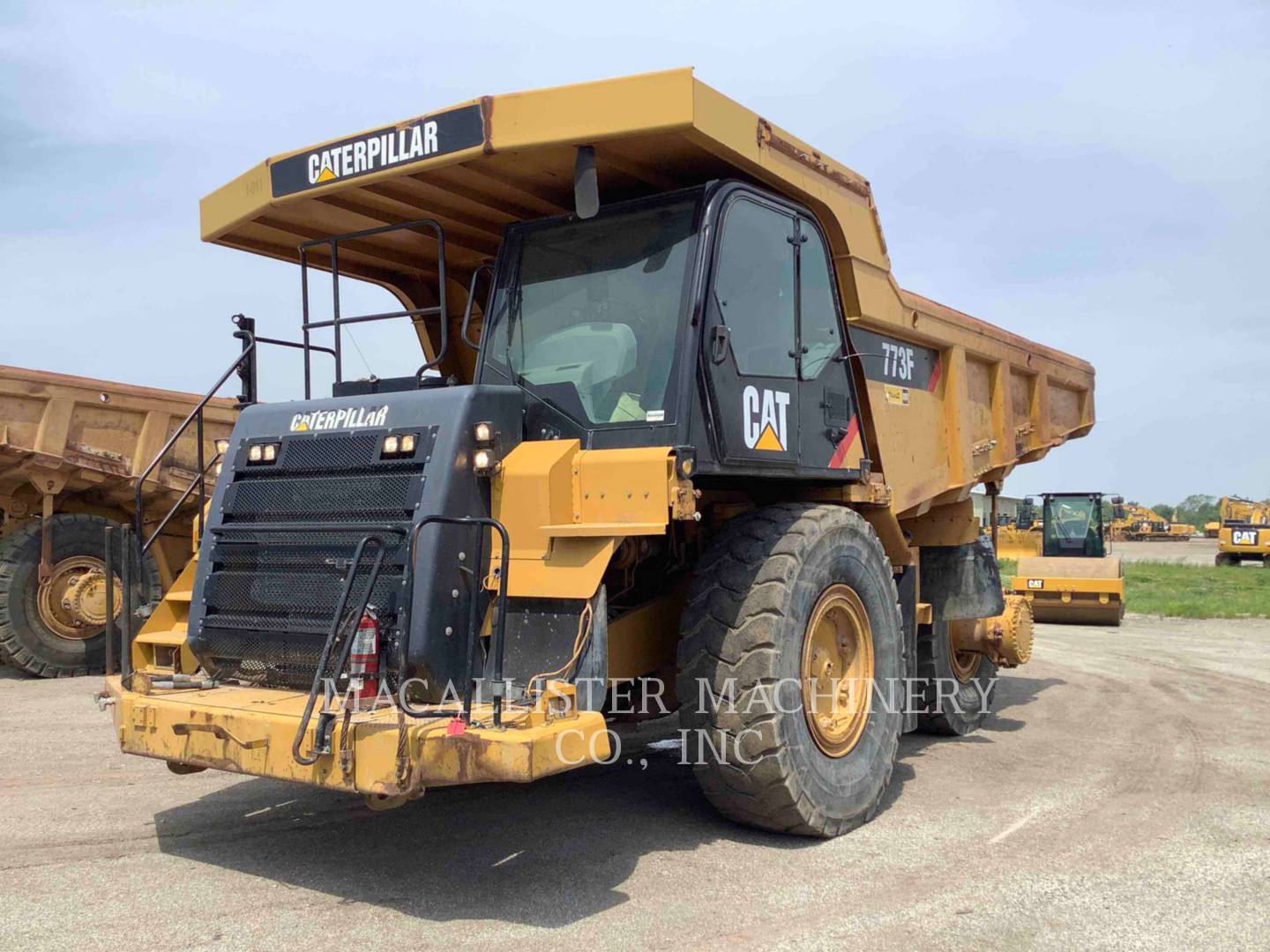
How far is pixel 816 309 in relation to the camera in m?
5.61

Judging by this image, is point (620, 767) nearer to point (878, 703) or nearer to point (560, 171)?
point (878, 703)

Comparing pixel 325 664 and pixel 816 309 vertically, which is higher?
pixel 816 309

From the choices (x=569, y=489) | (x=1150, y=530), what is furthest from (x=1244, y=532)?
(x=569, y=489)

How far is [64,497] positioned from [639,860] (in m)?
8.69

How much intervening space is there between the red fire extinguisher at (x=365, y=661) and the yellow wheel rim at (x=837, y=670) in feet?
6.09

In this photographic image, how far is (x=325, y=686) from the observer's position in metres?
3.98

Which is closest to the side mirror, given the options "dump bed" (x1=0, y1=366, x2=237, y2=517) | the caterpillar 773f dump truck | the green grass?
the caterpillar 773f dump truck

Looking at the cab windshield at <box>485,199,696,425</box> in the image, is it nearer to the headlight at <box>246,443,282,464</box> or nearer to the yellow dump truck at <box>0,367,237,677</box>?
the headlight at <box>246,443,282,464</box>

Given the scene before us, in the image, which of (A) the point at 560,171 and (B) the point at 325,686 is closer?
(B) the point at 325,686

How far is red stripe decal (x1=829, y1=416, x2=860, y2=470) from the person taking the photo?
18.5ft

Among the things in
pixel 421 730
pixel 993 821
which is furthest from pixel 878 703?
pixel 421 730

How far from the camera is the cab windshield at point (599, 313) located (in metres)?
4.76

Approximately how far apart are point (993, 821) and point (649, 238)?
318cm

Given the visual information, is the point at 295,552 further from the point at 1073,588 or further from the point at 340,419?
the point at 1073,588
